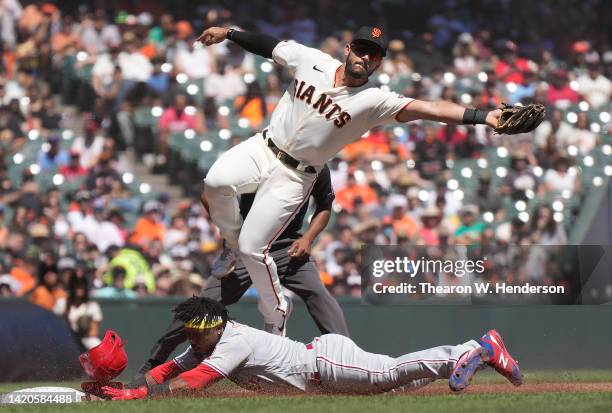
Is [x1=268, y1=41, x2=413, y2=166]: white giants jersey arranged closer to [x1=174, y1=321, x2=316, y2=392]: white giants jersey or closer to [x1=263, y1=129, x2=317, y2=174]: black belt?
[x1=263, y1=129, x2=317, y2=174]: black belt

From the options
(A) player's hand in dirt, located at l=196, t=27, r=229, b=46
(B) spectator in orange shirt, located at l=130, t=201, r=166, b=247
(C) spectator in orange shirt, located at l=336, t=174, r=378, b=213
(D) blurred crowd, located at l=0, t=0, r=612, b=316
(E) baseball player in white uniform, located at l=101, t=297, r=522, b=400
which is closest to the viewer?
(E) baseball player in white uniform, located at l=101, t=297, r=522, b=400

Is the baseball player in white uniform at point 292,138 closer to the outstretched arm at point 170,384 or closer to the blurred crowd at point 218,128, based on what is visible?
the outstretched arm at point 170,384

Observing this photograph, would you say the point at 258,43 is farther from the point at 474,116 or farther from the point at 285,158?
the point at 474,116

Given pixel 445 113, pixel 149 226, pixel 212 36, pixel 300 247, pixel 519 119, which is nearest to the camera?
pixel 519 119

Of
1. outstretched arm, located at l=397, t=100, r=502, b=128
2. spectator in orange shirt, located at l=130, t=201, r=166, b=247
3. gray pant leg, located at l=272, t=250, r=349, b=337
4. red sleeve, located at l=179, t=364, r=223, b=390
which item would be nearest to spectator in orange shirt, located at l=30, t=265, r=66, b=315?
spectator in orange shirt, located at l=130, t=201, r=166, b=247

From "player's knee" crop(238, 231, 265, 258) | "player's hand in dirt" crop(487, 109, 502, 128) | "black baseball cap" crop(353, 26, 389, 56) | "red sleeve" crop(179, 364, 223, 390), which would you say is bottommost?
"red sleeve" crop(179, 364, 223, 390)

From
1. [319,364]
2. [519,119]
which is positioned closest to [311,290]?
[319,364]

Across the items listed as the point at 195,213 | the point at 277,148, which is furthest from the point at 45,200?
the point at 277,148

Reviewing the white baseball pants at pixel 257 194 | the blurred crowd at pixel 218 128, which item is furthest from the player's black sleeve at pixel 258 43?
the blurred crowd at pixel 218 128
